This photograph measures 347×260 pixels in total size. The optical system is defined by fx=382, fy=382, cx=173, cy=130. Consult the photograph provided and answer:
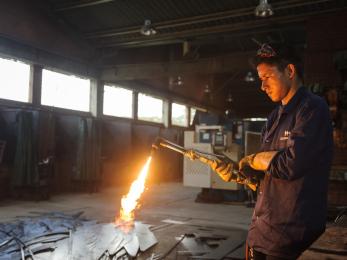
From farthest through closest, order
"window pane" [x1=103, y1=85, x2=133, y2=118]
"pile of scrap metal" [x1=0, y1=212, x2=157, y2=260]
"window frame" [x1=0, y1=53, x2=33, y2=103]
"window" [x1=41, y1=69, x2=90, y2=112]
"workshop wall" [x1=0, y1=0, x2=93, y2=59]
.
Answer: "window pane" [x1=103, y1=85, x2=133, y2=118] < "window" [x1=41, y1=69, x2=90, y2=112] < "window frame" [x1=0, y1=53, x2=33, y2=103] < "workshop wall" [x1=0, y1=0, x2=93, y2=59] < "pile of scrap metal" [x1=0, y1=212, x2=157, y2=260]

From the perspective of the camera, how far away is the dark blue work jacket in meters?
1.72

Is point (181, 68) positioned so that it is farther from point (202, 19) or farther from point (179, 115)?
point (179, 115)

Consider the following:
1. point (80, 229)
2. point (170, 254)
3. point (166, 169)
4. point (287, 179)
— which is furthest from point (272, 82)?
point (166, 169)

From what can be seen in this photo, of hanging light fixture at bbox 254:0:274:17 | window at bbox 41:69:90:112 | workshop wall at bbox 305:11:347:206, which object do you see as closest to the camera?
hanging light fixture at bbox 254:0:274:17

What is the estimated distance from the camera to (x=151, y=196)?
10.6 meters

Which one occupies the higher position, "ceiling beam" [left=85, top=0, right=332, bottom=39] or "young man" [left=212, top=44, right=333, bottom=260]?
"ceiling beam" [left=85, top=0, right=332, bottom=39]

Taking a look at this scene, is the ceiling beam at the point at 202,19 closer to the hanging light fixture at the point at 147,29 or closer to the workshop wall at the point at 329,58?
the workshop wall at the point at 329,58

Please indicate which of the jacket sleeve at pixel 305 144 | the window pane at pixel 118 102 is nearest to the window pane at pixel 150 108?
the window pane at pixel 118 102

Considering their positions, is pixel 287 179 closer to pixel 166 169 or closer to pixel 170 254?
pixel 170 254

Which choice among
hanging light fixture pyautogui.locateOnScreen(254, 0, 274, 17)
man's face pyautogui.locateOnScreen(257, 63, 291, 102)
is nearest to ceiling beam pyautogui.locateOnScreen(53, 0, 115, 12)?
hanging light fixture pyautogui.locateOnScreen(254, 0, 274, 17)

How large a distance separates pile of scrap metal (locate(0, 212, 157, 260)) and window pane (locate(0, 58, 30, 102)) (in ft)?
13.8

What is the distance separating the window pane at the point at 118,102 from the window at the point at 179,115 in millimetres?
3178

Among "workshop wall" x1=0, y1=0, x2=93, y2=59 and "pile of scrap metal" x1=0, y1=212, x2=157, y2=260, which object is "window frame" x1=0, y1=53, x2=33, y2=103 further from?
"pile of scrap metal" x1=0, y1=212, x2=157, y2=260

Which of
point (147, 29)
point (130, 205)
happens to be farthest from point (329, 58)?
point (130, 205)
